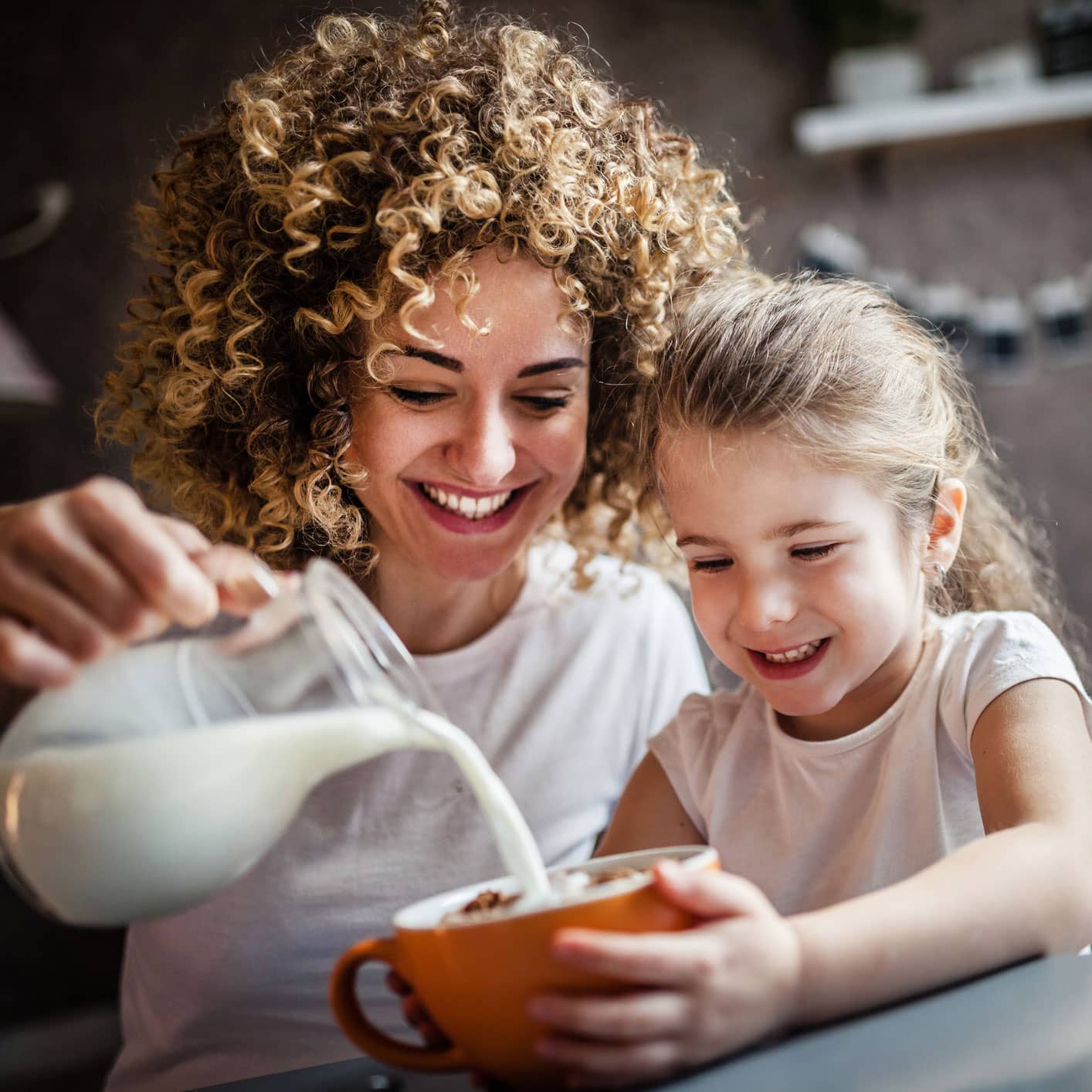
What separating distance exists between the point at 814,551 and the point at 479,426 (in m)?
0.32

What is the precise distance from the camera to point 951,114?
2754 millimetres

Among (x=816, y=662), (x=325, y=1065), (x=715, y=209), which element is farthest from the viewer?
(x=715, y=209)

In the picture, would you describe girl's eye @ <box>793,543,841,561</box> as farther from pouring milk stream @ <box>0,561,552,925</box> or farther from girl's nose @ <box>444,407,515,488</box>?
pouring milk stream @ <box>0,561,552,925</box>

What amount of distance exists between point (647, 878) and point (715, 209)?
2.83ft

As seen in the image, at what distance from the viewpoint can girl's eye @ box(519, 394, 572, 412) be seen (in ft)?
3.71

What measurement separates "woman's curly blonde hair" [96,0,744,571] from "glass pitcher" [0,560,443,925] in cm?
53

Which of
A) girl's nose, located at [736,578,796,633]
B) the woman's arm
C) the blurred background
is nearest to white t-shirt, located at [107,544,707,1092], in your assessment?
girl's nose, located at [736,578,796,633]

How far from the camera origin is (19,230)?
242 cm

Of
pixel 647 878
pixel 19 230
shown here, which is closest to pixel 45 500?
pixel 647 878

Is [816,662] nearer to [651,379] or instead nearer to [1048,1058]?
[651,379]

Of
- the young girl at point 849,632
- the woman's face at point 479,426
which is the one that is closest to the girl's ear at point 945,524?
the young girl at point 849,632

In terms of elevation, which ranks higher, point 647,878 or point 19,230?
point 19,230

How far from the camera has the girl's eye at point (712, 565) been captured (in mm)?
1010

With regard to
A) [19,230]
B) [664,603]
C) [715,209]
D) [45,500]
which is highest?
[19,230]
